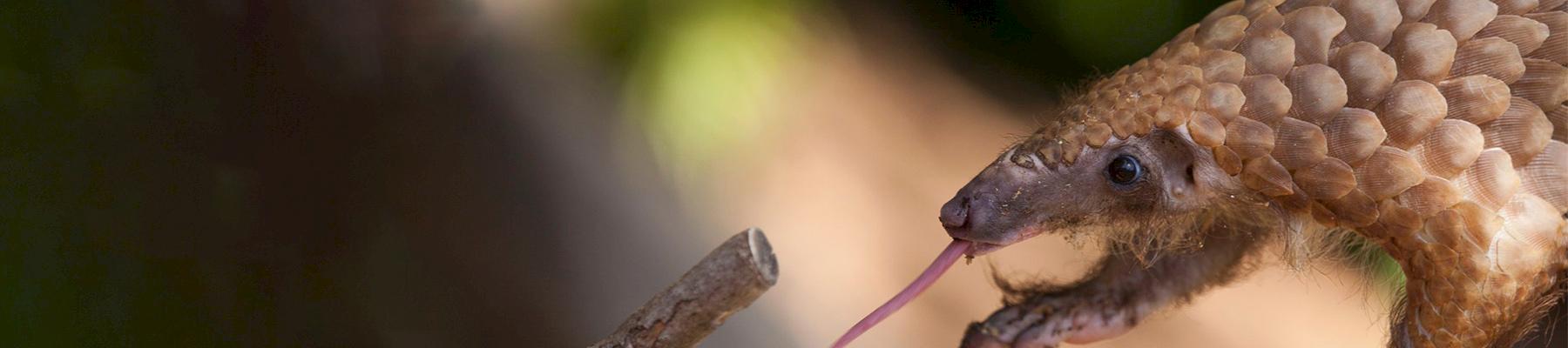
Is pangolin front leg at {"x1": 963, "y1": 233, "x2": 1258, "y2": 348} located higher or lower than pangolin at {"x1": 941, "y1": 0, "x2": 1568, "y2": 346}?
lower

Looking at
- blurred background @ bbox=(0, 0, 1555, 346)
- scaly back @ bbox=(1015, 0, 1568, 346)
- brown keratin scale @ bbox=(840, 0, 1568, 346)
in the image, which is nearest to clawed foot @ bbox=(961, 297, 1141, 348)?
blurred background @ bbox=(0, 0, 1555, 346)

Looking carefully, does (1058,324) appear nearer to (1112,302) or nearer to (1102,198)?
(1112,302)

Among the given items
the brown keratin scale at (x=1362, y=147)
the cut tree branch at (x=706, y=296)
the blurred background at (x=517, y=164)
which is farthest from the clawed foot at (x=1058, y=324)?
the cut tree branch at (x=706, y=296)

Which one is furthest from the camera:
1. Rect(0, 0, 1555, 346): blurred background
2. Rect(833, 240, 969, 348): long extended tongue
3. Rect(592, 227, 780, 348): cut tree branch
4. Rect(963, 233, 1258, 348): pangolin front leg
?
Rect(963, 233, 1258, 348): pangolin front leg

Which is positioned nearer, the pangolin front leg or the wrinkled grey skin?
the wrinkled grey skin

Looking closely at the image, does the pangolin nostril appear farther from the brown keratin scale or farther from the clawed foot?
the clawed foot

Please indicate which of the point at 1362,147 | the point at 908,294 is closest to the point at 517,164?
the point at 908,294
